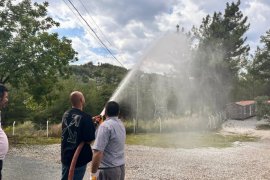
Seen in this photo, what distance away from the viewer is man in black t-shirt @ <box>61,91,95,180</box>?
4.67m

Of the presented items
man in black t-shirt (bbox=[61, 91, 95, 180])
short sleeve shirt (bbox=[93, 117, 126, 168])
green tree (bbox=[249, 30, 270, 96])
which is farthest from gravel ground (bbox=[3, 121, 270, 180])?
green tree (bbox=[249, 30, 270, 96])

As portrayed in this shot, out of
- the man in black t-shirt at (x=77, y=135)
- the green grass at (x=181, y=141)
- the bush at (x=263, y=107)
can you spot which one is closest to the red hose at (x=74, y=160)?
the man in black t-shirt at (x=77, y=135)

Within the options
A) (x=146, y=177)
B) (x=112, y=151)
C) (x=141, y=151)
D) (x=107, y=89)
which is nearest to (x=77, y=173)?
(x=112, y=151)

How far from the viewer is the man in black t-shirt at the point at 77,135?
467cm

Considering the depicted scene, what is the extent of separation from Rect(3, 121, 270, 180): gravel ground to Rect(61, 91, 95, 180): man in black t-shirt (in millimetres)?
5673

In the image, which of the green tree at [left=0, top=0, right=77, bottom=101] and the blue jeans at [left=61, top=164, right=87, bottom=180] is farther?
the green tree at [left=0, top=0, right=77, bottom=101]

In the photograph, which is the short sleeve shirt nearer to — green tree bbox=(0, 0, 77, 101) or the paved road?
the paved road

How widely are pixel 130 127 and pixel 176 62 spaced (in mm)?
8801

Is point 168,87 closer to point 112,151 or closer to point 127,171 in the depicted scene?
point 127,171

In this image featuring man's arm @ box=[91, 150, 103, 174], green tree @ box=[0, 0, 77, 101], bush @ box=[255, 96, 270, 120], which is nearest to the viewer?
man's arm @ box=[91, 150, 103, 174]

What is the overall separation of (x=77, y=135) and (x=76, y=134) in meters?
0.02

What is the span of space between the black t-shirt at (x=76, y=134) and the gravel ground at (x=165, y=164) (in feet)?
18.7

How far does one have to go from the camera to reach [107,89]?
38500mm

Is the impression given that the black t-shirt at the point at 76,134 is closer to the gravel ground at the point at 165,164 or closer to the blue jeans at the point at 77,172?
the blue jeans at the point at 77,172
